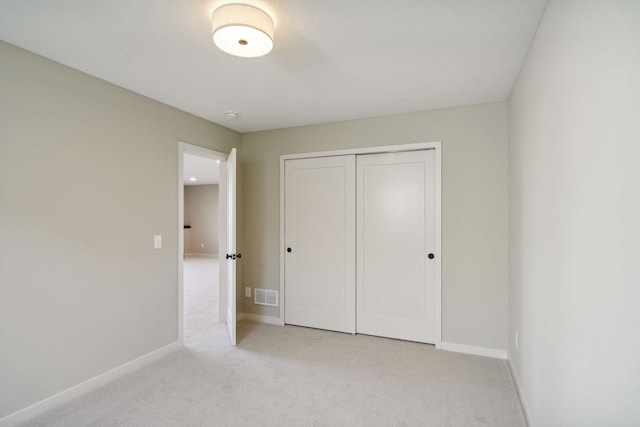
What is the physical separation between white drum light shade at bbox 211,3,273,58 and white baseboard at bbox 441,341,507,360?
3131 mm

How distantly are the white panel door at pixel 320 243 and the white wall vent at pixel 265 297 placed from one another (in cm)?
17

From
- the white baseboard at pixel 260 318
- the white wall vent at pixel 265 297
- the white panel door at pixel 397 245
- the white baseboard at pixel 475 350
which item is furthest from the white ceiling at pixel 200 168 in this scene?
the white baseboard at pixel 475 350

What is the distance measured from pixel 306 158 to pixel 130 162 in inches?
74.3

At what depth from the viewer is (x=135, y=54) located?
222 centimetres

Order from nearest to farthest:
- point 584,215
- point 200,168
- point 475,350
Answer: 1. point 584,215
2. point 475,350
3. point 200,168

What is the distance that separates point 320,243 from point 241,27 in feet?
8.64

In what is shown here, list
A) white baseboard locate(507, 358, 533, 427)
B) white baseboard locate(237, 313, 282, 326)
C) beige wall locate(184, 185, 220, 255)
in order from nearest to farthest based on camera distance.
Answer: white baseboard locate(507, 358, 533, 427) → white baseboard locate(237, 313, 282, 326) → beige wall locate(184, 185, 220, 255)

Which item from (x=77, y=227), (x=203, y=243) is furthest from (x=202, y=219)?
(x=77, y=227)

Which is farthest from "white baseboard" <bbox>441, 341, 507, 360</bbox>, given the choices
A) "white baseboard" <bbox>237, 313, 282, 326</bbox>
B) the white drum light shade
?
the white drum light shade

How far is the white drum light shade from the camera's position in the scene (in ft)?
5.39

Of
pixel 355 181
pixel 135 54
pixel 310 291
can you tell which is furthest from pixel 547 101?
pixel 310 291

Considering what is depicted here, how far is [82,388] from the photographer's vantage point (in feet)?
8.05

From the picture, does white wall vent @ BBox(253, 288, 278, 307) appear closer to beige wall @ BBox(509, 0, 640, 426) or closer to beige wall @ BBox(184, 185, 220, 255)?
beige wall @ BBox(509, 0, 640, 426)

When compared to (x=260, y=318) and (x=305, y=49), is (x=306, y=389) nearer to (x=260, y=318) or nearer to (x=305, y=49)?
(x=260, y=318)
